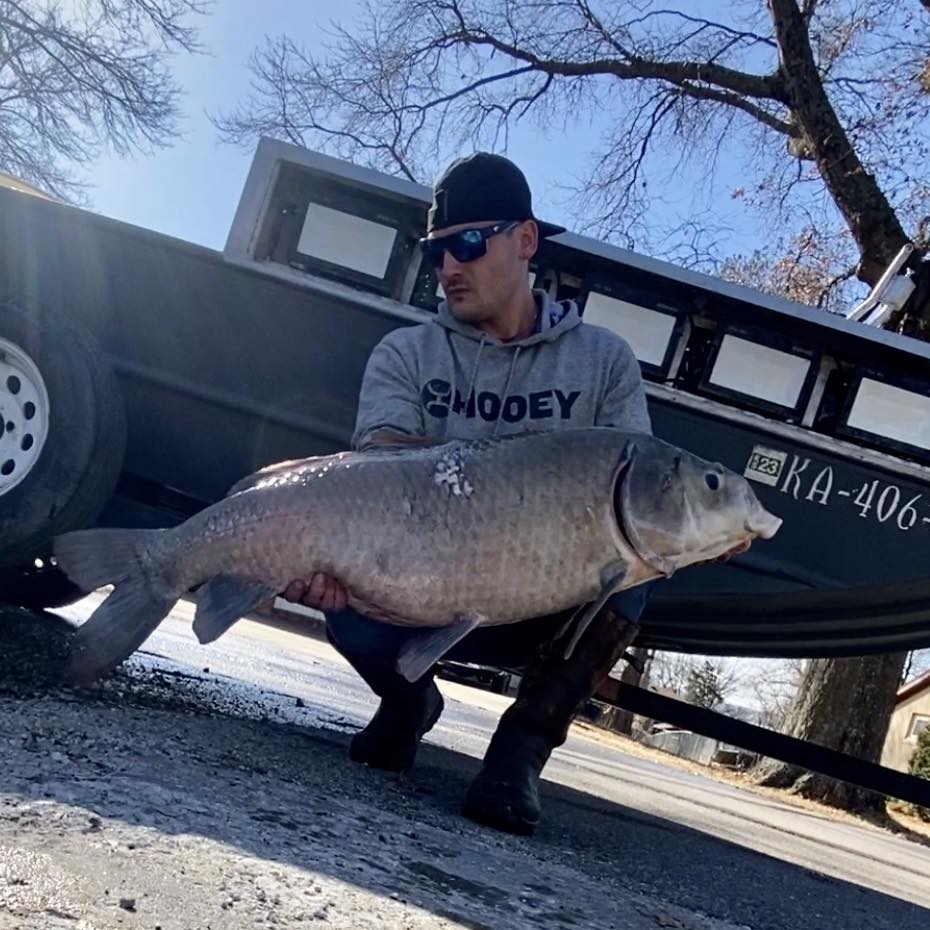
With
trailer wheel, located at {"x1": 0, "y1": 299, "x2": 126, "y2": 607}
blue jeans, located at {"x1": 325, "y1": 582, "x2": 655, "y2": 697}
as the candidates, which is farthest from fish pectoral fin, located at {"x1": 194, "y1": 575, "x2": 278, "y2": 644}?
trailer wheel, located at {"x1": 0, "y1": 299, "x2": 126, "y2": 607}

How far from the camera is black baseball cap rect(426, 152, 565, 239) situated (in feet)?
11.0

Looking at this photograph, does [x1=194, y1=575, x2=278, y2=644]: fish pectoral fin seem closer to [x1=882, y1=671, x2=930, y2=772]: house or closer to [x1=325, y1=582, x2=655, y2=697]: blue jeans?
[x1=325, y1=582, x2=655, y2=697]: blue jeans

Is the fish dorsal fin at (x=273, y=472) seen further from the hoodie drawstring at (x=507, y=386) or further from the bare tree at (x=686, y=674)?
the bare tree at (x=686, y=674)

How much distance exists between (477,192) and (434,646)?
53.1 inches

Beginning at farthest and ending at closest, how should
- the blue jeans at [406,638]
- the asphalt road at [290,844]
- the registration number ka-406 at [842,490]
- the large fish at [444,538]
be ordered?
the registration number ka-406 at [842,490], the blue jeans at [406,638], the large fish at [444,538], the asphalt road at [290,844]

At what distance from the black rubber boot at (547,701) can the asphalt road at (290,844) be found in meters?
0.18

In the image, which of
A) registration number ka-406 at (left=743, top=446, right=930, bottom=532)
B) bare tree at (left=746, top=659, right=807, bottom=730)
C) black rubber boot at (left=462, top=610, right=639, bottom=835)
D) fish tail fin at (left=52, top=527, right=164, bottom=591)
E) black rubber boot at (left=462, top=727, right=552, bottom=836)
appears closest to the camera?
fish tail fin at (left=52, top=527, right=164, bottom=591)

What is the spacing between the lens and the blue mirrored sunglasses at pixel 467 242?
133 inches

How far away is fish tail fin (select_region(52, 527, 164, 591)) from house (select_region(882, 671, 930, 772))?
45118 millimetres

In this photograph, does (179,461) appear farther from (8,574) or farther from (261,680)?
(261,680)

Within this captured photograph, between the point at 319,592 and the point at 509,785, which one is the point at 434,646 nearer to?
the point at 319,592

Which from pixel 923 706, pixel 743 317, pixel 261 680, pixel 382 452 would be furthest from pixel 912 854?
pixel 923 706

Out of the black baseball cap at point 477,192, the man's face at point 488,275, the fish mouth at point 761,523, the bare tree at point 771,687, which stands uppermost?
the black baseball cap at point 477,192

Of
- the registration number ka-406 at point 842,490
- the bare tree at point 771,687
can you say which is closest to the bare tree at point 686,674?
the bare tree at point 771,687
